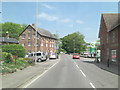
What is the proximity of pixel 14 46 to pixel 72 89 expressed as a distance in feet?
97.4

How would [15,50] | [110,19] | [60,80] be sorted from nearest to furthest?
1. [60,80]
2. [110,19]
3. [15,50]

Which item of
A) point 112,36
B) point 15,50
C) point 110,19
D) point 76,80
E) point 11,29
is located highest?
point 11,29

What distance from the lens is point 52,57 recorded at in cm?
4353

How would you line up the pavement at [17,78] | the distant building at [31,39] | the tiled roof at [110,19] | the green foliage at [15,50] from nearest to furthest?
the pavement at [17,78] → the tiled roof at [110,19] → the green foliage at [15,50] → the distant building at [31,39]

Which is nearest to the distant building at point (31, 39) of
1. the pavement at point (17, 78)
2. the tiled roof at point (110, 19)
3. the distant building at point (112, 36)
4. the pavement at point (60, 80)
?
the tiled roof at point (110, 19)

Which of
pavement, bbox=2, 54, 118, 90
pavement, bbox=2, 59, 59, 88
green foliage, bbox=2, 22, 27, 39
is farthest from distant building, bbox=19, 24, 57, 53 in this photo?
pavement, bbox=2, 54, 118, 90

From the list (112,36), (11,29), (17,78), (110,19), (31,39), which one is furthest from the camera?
(11,29)

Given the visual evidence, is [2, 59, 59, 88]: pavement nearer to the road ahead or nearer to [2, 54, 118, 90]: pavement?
[2, 54, 118, 90]: pavement

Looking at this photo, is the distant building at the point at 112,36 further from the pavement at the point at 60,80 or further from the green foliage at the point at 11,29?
the green foliage at the point at 11,29

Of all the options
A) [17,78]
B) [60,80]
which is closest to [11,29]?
[17,78]

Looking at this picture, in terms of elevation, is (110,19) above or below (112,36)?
above

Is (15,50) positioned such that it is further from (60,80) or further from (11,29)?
(11,29)

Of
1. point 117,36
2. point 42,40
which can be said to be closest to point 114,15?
point 117,36

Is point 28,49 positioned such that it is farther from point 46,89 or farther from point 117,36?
point 46,89
